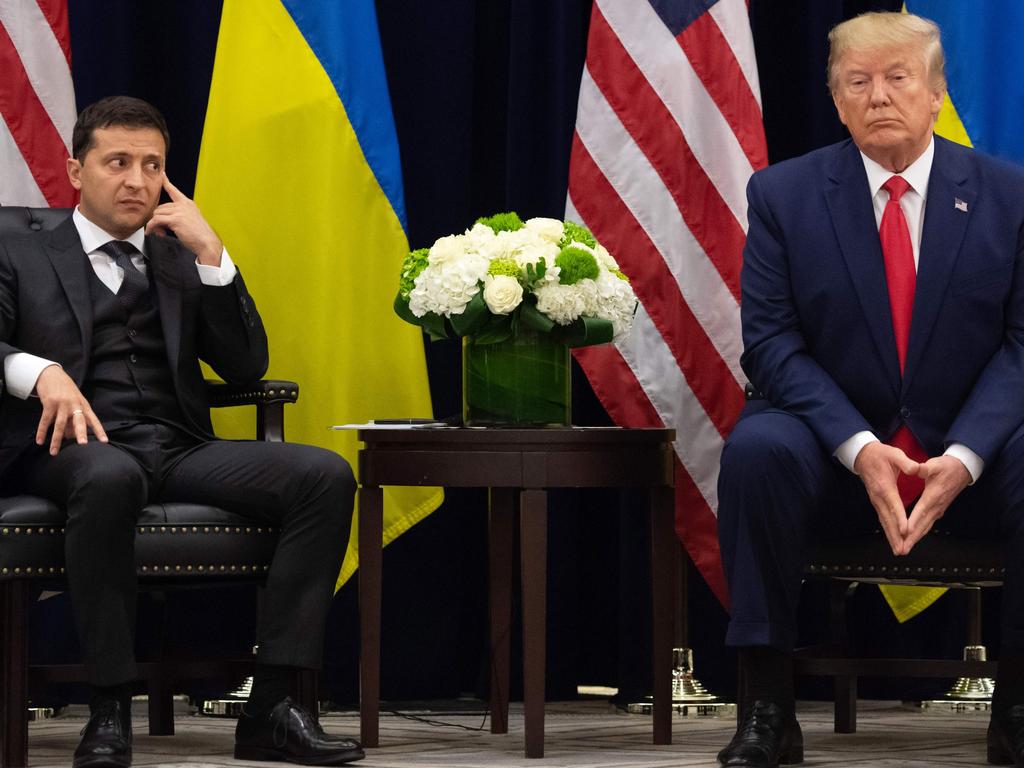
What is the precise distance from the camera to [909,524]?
9.66 feet

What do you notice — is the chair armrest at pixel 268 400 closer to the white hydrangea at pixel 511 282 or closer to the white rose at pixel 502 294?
the white hydrangea at pixel 511 282

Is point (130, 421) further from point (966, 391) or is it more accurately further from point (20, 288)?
point (966, 391)

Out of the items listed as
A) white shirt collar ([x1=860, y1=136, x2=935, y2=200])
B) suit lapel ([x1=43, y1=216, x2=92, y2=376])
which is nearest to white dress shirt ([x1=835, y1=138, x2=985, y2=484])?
white shirt collar ([x1=860, y1=136, x2=935, y2=200])

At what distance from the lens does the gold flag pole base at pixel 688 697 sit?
4.03 meters

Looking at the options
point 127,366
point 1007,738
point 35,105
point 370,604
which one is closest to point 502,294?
point 370,604

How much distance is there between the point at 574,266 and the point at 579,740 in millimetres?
1047

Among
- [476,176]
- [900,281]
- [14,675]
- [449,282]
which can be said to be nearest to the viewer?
[14,675]

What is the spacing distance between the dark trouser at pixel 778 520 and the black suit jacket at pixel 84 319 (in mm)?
1120

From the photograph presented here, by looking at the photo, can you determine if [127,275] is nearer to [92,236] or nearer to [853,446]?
[92,236]

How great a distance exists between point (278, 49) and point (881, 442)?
1.85 meters

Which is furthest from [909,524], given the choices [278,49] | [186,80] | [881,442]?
[186,80]

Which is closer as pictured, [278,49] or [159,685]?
[159,685]

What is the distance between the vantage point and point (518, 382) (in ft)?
11.2

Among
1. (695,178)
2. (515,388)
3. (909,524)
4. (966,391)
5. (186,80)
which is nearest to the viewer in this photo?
(909,524)
